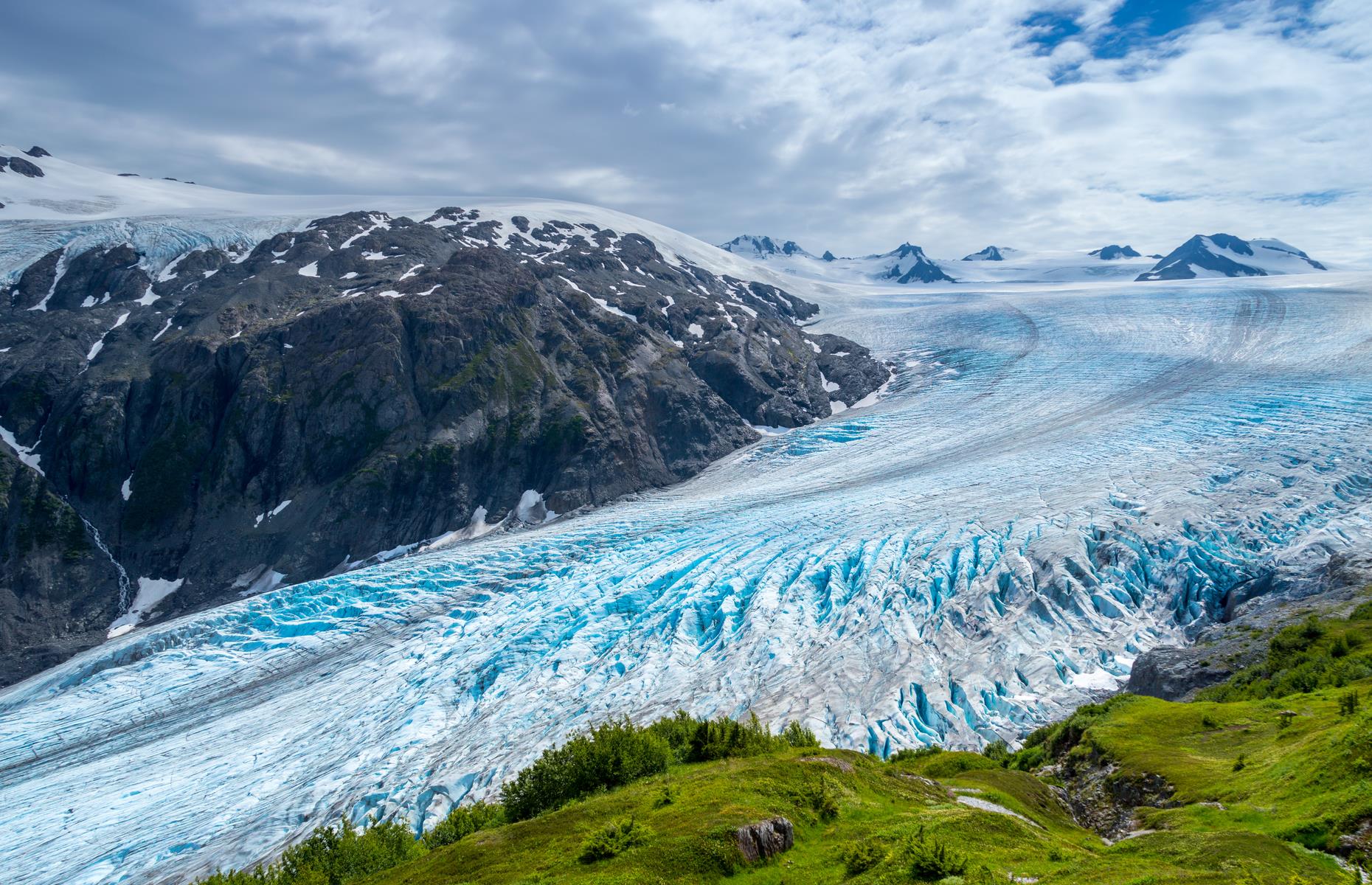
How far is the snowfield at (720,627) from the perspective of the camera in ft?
88.6

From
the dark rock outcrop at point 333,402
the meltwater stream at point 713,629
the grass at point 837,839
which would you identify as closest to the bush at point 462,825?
the grass at point 837,839

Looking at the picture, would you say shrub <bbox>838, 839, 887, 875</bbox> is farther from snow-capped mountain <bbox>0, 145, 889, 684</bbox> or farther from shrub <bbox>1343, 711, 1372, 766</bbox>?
snow-capped mountain <bbox>0, 145, 889, 684</bbox>

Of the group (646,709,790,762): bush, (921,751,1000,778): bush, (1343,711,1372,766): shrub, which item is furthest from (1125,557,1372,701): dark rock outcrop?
(646,709,790,762): bush

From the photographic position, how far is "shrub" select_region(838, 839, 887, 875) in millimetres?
10406

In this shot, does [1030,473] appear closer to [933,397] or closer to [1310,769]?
[933,397]

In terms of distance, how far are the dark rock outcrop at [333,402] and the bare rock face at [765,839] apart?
49.8 metres

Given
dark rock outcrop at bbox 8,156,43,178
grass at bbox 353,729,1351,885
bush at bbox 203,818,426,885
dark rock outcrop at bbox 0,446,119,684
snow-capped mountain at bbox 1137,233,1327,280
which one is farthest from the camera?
snow-capped mountain at bbox 1137,233,1327,280

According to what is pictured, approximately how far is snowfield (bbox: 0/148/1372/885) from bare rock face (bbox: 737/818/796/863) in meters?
15.1

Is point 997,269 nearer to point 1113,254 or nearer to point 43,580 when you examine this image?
point 1113,254

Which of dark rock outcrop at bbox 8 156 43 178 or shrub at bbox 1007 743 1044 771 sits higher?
dark rock outcrop at bbox 8 156 43 178

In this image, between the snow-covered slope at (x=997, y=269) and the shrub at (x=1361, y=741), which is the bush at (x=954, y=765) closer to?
the shrub at (x=1361, y=741)

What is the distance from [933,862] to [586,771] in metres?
8.68

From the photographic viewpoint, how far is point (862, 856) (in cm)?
1046

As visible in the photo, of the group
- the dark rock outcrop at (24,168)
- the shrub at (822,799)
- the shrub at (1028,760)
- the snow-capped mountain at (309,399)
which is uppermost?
the dark rock outcrop at (24,168)
